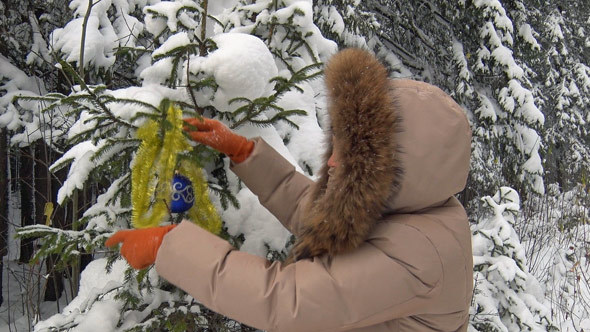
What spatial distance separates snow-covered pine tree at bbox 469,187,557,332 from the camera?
11.9 ft

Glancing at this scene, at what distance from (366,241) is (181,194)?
825 mm

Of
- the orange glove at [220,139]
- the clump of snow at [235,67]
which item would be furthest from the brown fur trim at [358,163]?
the clump of snow at [235,67]

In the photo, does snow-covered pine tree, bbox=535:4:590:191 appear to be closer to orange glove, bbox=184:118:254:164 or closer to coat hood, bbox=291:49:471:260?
orange glove, bbox=184:118:254:164

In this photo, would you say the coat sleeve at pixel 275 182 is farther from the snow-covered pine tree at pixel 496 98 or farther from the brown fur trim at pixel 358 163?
the snow-covered pine tree at pixel 496 98

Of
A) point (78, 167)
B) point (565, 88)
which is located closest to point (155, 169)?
point (78, 167)

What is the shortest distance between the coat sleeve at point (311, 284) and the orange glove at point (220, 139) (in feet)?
1.84

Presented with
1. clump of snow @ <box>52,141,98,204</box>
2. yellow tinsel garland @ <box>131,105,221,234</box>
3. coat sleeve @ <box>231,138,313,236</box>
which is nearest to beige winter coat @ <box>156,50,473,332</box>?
yellow tinsel garland @ <box>131,105,221,234</box>

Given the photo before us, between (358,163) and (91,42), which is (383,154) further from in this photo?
(91,42)

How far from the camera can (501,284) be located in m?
3.89

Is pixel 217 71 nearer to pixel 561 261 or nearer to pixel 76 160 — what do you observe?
pixel 76 160

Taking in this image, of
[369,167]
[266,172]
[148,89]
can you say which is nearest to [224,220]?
[266,172]

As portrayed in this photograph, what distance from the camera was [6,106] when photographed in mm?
5965

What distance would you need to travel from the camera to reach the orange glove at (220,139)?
1883 millimetres

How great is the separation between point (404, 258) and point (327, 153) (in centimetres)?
62
